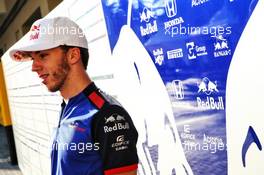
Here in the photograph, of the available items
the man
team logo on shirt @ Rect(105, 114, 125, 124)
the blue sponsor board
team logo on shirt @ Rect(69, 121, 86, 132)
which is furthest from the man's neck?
the blue sponsor board

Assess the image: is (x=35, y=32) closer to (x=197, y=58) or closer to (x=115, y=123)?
(x=115, y=123)

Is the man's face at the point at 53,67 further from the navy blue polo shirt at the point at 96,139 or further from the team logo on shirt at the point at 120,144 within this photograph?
the team logo on shirt at the point at 120,144

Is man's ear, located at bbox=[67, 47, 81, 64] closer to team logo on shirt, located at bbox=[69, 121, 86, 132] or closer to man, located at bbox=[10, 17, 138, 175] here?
man, located at bbox=[10, 17, 138, 175]

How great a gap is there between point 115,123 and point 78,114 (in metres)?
0.23

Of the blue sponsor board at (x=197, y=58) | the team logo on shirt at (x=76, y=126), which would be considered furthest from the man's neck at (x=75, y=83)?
the blue sponsor board at (x=197, y=58)

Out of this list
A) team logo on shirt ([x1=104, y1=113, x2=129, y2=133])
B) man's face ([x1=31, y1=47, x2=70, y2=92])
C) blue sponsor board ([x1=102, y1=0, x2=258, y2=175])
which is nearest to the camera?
team logo on shirt ([x1=104, y1=113, x2=129, y2=133])

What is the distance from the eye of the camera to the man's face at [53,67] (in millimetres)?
1936

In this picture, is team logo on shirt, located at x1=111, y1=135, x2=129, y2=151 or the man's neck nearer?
team logo on shirt, located at x1=111, y1=135, x2=129, y2=151

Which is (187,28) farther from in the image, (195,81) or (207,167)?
(207,167)

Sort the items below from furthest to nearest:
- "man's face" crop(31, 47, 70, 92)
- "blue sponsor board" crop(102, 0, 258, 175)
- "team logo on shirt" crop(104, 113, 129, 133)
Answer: "blue sponsor board" crop(102, 0, 258, 175), "man's face" crop(31, 47, 70, 92), "team logo on shirt" crop(104, 113, 129, 133)

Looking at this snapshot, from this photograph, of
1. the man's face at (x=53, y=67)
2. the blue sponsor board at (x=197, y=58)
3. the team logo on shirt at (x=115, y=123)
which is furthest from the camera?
the blue sponsor board at (x=197, y=58)

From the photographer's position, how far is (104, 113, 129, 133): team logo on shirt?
174cm

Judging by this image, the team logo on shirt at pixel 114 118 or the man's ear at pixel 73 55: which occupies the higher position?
the man's ear at pixel 73 55

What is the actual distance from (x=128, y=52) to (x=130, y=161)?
1349 millimetres
